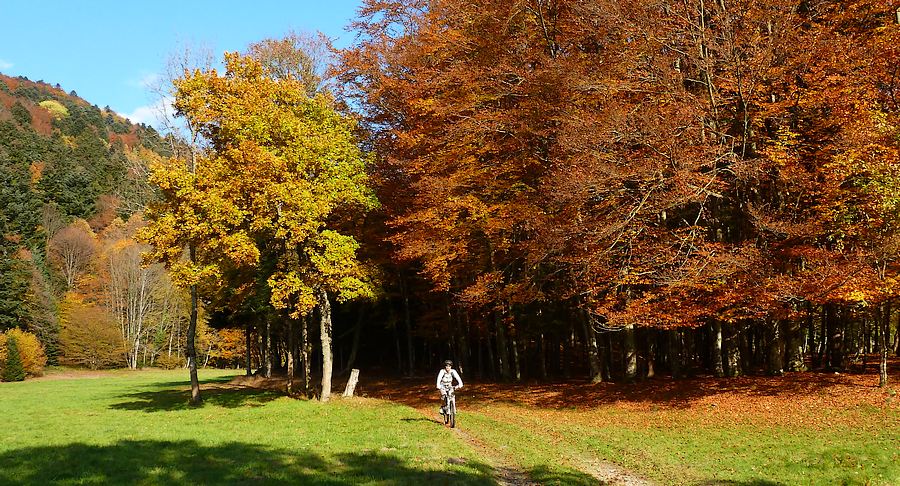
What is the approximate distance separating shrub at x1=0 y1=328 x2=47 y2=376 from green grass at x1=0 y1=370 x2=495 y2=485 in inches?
1478

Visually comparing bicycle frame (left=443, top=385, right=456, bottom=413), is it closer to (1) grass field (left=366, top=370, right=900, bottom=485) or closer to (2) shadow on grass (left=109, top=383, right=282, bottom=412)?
(1) grass field (left=366, top=370, right=900, bottom=485)

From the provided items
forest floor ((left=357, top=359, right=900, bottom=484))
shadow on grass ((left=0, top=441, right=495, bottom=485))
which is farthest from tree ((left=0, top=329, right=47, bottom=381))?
shadow on grass ((left=0, top=441, right=495, bottom=485))

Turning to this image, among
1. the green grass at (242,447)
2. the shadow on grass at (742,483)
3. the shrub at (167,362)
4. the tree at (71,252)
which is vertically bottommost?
the shrub at (167,362)

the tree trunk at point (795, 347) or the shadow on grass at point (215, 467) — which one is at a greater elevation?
the tree trunk at point (795, 347)

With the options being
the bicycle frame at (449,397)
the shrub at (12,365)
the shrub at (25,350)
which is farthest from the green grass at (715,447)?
the shrub at (25,350)

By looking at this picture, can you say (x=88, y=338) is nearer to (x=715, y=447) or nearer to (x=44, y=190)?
(x=44, y=190)

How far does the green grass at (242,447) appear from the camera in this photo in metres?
10.0

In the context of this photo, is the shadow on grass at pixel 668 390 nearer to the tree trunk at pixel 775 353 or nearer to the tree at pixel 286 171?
the tree trunk at pixel 775 353

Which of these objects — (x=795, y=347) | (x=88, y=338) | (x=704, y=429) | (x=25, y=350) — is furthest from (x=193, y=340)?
(x=88, y=338)

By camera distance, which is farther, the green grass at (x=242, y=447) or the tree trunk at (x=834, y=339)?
the tree trunk at (x=834, y=339)

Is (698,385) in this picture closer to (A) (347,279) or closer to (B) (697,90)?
(B) (697,90)

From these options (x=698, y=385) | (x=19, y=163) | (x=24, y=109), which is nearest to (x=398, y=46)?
(x=698, y=385)

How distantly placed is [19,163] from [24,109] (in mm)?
39947

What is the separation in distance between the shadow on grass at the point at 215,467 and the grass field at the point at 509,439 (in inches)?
1.5
